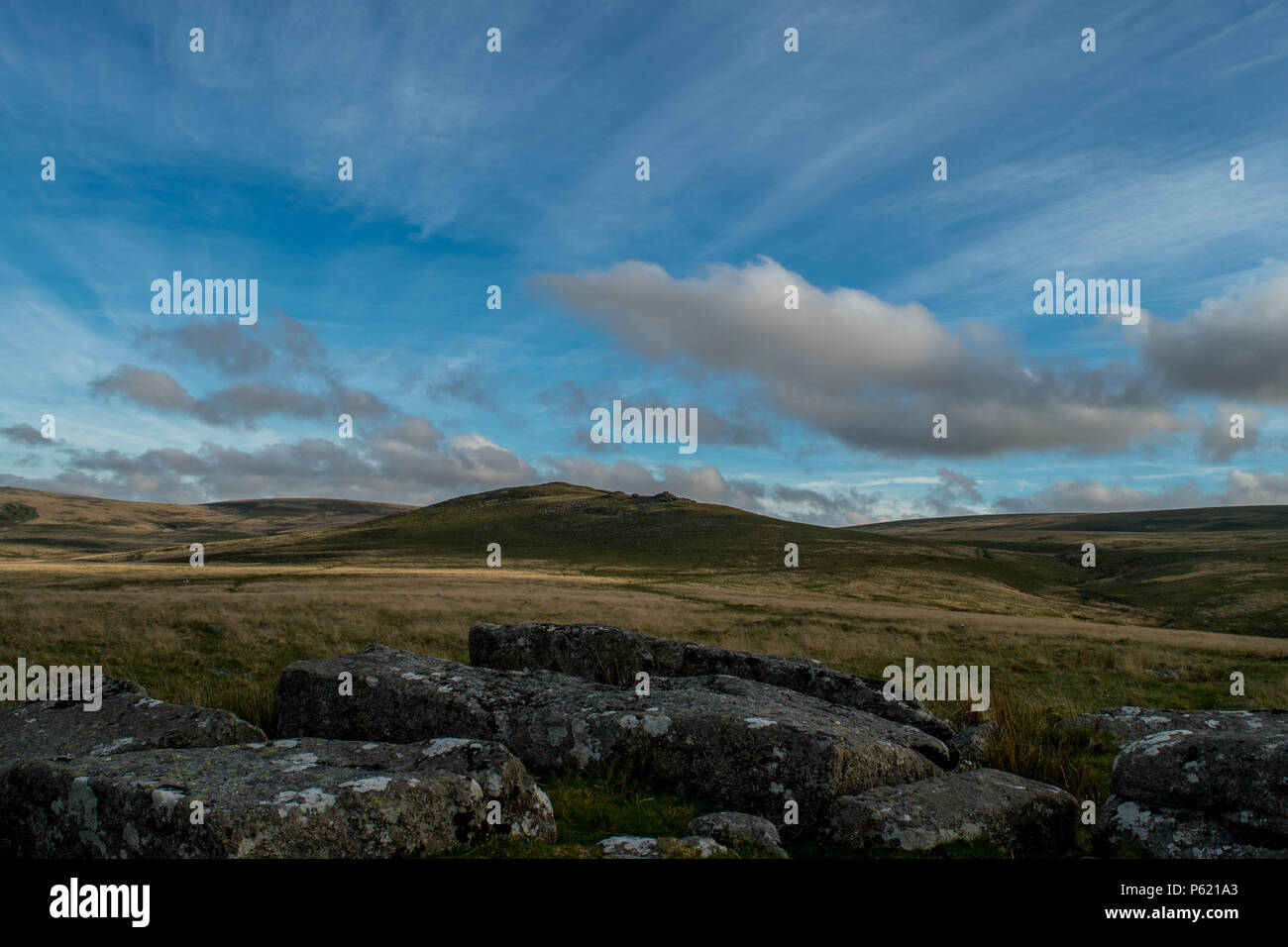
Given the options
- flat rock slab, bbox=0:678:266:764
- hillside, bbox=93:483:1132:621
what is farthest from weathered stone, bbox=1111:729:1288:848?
hillside, bbox=93:483:1132:621

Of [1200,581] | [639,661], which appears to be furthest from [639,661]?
[1200,581]

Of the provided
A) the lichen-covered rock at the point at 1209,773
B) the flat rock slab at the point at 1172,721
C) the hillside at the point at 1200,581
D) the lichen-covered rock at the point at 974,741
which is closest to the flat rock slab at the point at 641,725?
the lichen-covered rock at the point at 974,741

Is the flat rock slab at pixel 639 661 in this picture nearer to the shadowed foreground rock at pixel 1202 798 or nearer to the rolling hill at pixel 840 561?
the shadowed foreground rock at pixel 1202 798

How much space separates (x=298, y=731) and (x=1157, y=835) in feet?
34.5

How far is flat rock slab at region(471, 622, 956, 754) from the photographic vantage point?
499 inches

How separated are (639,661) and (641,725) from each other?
13.9 ft

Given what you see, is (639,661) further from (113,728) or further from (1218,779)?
(1218,779)

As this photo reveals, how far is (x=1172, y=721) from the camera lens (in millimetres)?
11711

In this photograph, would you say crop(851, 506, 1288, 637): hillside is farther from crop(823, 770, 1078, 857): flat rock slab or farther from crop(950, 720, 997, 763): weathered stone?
crop(823, 770, 1078, 857): flat rock slab

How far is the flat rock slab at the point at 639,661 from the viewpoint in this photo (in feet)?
41.6

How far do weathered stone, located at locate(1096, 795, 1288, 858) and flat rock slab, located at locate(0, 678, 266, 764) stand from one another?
33.5 feet
